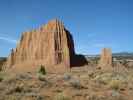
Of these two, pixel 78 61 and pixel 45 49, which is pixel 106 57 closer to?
pixel 78 61

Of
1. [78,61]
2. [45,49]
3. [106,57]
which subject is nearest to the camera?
[106,57]

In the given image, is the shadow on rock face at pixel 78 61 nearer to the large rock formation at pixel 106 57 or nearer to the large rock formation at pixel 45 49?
the large rock formation at pixel 45 49

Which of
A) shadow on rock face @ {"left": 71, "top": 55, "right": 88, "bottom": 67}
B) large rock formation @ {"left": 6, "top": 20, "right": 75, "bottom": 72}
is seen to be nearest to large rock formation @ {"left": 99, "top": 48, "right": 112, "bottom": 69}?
shadow on rock face @ {"left": 71, "top": 55, "right": 88, "bottom": 67}

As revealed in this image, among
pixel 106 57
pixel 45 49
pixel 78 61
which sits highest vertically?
pixel 45 49

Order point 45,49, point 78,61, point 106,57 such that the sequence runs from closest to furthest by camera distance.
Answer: point 106,57, point 45,49, point 78,61

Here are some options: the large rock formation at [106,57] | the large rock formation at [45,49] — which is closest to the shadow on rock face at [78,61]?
the large rock formation at [45,49]

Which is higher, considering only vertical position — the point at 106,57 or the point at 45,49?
the point at 45,49

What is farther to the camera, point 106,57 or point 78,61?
point 78,61

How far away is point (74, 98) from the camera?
49.3 ft

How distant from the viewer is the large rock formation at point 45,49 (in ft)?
256

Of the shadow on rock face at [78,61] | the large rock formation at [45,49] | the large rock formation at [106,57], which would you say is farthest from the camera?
the shadow on rock face at [78,61]

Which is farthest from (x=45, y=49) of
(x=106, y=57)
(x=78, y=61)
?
(x=106, y=57)

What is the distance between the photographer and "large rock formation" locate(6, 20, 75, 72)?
256 ft

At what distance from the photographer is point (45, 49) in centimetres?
8088
